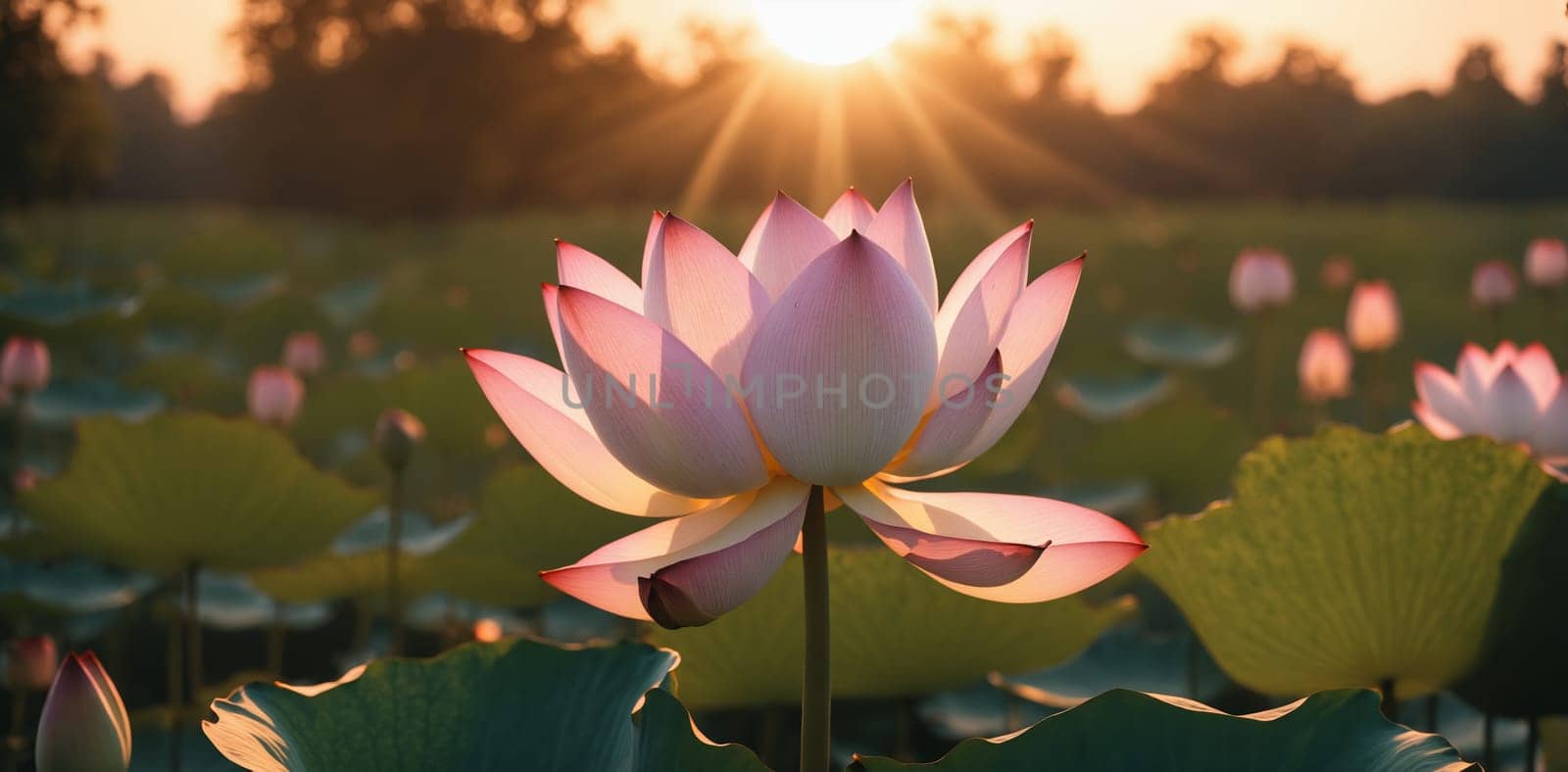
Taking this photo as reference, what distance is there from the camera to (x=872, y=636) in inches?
35.8

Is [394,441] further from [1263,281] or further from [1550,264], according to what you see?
[1550,264]

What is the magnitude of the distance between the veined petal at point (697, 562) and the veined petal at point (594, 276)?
127mm

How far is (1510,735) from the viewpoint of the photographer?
1210mm

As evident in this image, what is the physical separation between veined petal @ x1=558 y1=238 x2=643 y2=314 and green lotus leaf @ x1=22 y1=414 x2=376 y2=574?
2.28 feet

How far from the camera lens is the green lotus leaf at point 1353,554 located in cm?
79

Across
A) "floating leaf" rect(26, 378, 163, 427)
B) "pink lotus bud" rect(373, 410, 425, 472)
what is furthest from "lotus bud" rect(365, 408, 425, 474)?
"floating leaf" rect(26, 378, 163, 427)

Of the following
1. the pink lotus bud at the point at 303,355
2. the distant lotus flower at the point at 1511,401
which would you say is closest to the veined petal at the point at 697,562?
the distant lotus flower at the point at 1511,401

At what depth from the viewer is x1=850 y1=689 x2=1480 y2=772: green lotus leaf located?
56 cm

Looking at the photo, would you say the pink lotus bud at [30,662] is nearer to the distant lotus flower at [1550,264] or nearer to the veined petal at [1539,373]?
the veined petal at [1539,373]

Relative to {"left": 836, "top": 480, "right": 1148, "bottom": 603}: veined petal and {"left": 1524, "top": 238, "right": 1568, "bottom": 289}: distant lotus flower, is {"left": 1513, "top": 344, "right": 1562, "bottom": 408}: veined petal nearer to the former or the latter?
{"left": 836, "top": 480, "right": 1148, "bottom": 603}: veined petal

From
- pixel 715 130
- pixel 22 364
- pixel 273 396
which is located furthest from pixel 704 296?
pixel 715 130

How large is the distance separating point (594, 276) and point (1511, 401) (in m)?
0.94

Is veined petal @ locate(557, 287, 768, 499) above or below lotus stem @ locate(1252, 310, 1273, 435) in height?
below

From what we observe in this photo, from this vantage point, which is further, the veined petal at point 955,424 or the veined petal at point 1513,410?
the veined petal at point 1513,410
